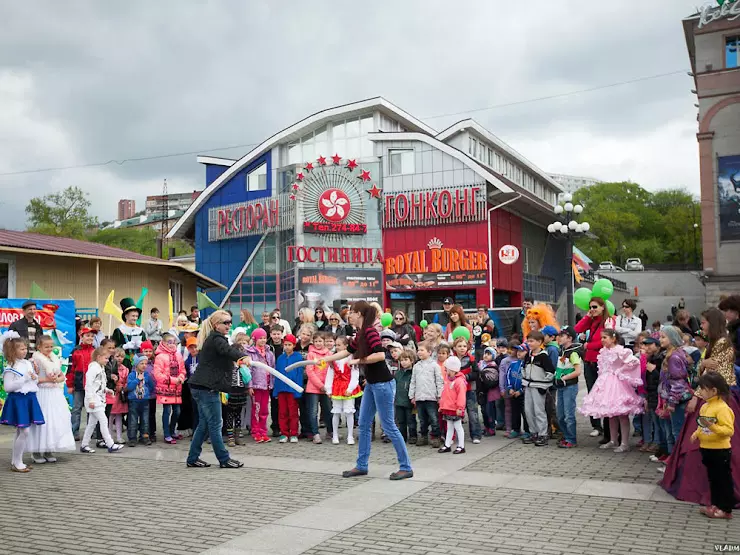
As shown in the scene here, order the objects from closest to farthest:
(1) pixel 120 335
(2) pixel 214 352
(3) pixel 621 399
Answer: (2) pixel 214 352 < (3) pixel 621 399 < (1) pixel 120 335

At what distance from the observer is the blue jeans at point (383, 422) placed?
8.22m

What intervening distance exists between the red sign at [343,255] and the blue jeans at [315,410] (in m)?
23.5

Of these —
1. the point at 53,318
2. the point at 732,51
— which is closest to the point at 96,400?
the point at 53,318

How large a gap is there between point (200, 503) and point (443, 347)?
495cm

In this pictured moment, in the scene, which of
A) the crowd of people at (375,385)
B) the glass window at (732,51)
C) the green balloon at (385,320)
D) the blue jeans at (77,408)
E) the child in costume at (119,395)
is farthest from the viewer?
the glass window at (732,51)

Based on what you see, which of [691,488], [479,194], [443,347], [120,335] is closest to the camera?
[691,488]

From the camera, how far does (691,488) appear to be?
7.04 metres

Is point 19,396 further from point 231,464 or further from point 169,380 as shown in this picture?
point 231,464

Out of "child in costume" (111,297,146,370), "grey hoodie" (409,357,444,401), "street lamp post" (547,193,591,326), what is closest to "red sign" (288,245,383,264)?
"street lamp post" (547,193,591,326)

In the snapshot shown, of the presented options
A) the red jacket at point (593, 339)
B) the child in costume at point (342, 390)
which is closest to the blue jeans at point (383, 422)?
the child in costume at point (342, 390)

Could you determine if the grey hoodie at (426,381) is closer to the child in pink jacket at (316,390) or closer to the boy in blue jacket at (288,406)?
the child in pink jacket at (316,390)

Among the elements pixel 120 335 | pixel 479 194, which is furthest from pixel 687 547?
pixel 479 194

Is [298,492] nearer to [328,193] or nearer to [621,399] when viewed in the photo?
[621,399]

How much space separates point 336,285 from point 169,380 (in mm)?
23999
